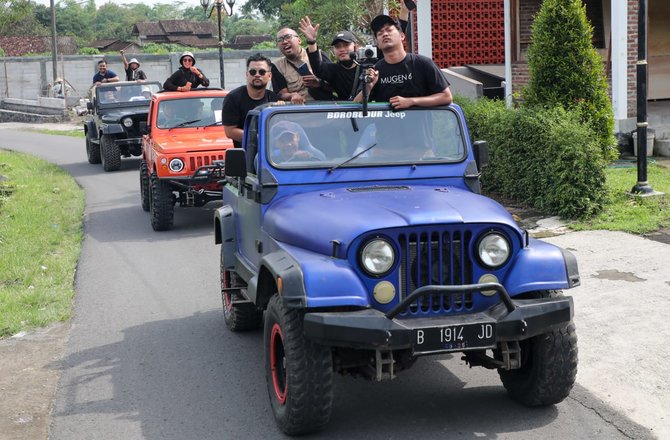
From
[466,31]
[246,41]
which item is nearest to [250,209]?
[466,31]

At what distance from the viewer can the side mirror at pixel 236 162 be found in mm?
6305

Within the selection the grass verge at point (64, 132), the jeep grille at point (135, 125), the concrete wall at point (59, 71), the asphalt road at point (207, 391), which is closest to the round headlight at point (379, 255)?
the asphalt road at point (207, 391)

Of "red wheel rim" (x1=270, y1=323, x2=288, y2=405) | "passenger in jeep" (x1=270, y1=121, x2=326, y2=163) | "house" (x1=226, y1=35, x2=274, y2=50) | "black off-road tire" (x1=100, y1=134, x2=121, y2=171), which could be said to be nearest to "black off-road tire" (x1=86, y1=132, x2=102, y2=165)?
"black off-road tire" (x1=100, y1=134, x2=121, y2=171)

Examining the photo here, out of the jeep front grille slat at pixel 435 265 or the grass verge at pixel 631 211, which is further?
the grass verge at pixel 631 211

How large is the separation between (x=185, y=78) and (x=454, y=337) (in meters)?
11.5

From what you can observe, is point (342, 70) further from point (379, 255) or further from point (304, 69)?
point (379, 255)

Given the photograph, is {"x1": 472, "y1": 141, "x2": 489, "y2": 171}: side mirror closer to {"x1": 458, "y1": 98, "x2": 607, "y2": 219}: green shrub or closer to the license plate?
the license plate

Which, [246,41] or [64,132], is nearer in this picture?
[64,132]

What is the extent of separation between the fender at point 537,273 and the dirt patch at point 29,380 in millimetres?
2835

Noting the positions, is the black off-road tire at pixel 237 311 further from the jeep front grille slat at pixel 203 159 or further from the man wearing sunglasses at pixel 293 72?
the jeep front grille slat at pixel 203 159

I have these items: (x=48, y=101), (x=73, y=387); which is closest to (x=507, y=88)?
(x=73, y=387)

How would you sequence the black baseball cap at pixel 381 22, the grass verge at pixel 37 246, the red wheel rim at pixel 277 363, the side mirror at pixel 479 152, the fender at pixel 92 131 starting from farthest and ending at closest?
the fender at pixel 92 131, the grass verge at pixel 37 246, the black baseball cap at pixel 381 22, the side mirror at pixel 479 152, the red wheel rim at pixel 277 363

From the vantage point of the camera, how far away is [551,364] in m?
5.25

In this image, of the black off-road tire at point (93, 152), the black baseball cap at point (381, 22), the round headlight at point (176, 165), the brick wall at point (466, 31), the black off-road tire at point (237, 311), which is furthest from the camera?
the brick wall at point (466, 31)
